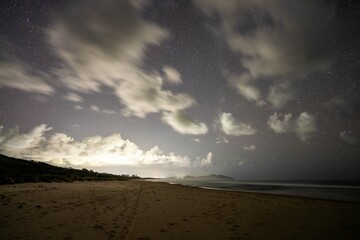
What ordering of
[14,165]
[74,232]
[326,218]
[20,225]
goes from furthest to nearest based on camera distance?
[14,165], [326,218], [20,225], [74,232]

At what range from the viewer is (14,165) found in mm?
59625

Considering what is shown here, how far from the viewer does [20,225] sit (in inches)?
310

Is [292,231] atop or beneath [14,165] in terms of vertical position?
beneath

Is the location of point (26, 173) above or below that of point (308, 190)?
above

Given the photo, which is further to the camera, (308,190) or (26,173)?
(26,173)

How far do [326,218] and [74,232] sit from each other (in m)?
12.2

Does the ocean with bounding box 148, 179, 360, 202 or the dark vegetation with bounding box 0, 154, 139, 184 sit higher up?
the dark vegetation with bounding box 0, 154, 139, 184

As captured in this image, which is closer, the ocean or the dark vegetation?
the ocean

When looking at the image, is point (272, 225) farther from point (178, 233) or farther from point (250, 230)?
point (178, 233)

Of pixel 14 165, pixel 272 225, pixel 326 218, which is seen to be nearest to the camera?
pixel 272 225

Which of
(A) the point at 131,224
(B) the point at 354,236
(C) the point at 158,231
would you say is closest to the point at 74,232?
(A) the point at 131,224

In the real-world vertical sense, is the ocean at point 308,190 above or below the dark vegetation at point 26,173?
below

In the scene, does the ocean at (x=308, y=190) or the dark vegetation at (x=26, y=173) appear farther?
the dark vegetation at (x=26, y=173)

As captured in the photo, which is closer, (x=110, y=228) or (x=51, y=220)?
(x=110, y=228)
